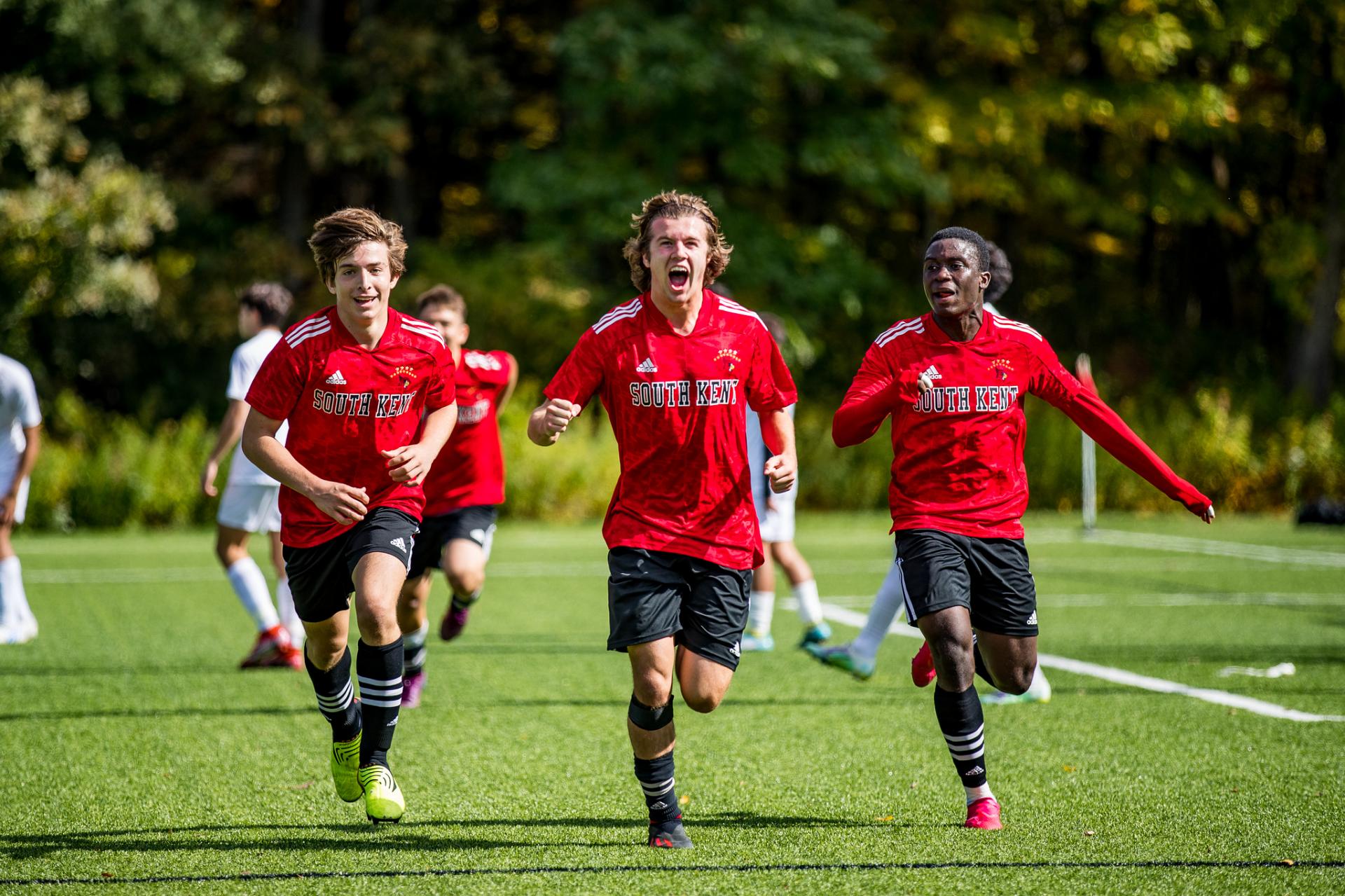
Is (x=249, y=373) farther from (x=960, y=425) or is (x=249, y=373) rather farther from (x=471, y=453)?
(x=960, y=425)

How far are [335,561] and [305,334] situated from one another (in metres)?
0.85

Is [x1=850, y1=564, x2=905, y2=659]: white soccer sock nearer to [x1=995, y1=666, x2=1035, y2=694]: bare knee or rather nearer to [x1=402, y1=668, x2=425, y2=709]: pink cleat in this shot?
[x1=995, y1=666, x2=1035, y2=694]: bare knee

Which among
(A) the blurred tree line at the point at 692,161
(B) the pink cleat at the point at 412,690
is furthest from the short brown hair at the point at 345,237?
(A) the blurred tree line at the point at 692,161

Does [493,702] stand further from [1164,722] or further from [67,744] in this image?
[1164,722]

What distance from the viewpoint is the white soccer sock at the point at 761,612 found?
34.4ft

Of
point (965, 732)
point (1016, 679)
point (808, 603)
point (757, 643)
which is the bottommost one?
point (757, 643)

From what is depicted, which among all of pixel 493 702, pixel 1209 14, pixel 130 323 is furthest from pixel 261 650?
pixel 1209 14

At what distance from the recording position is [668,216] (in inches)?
211

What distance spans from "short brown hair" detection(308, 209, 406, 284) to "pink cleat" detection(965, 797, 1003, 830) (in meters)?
2.87

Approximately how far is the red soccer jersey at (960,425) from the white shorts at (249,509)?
467 centimetres

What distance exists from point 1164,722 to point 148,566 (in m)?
12.0

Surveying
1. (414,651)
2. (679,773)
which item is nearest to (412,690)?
(414,651)

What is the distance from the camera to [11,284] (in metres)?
24.0

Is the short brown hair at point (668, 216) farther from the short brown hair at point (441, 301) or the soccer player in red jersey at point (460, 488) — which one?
the short brown hair at point (441, 301)
